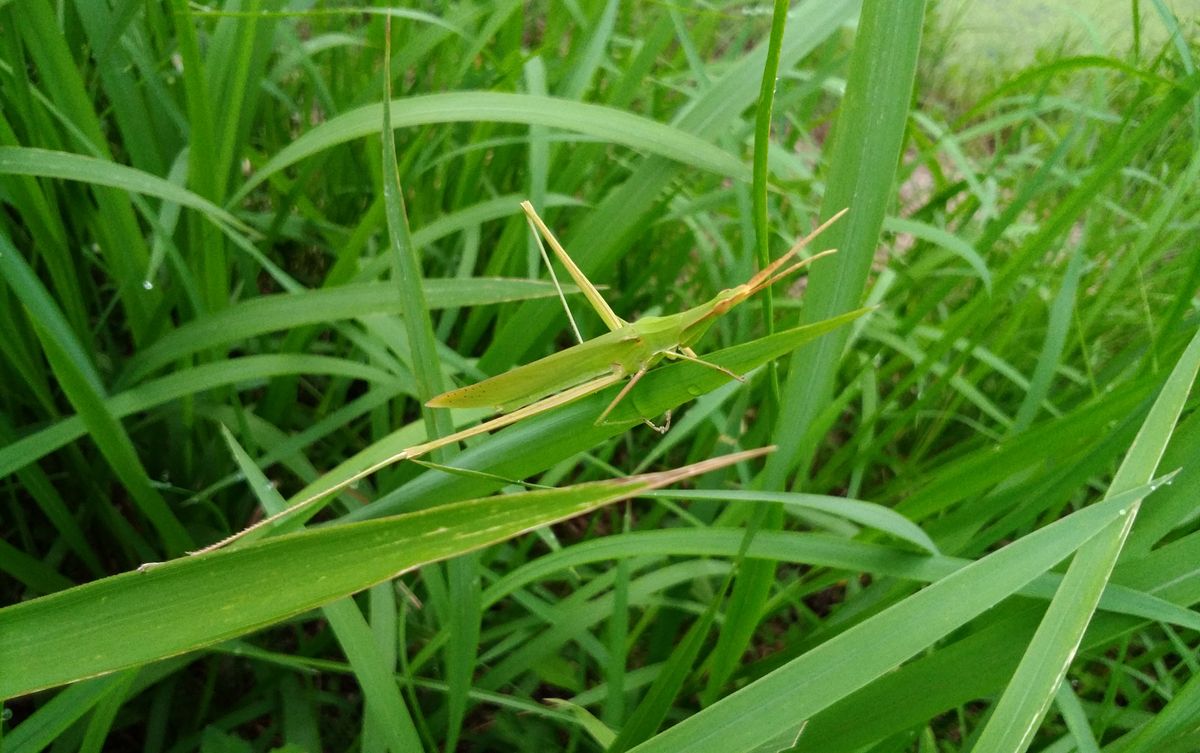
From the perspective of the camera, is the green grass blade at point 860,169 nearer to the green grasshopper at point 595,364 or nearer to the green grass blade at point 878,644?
the green grasshopper at point 595,364

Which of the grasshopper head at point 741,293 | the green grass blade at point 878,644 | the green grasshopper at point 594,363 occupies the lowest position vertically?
the green grass blade at point 878,644

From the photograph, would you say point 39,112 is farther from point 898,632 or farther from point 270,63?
point 898,632

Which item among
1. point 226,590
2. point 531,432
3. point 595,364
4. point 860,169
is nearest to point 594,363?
point 595,364

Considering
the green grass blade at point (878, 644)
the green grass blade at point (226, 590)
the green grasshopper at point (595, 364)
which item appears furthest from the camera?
the green grasshopper at point (595, 364)

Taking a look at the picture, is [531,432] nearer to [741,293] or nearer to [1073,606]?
[741,293]

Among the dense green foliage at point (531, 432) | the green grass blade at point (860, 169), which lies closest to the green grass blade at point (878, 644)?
the dense green foliage at point (531, 432)

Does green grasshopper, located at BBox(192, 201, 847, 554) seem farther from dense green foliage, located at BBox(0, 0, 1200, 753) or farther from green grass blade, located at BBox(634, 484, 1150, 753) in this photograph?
green grass blade, located at BBox(634, 484, 1150, 753)

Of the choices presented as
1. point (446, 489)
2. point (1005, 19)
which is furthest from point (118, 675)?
point (1005, 19)

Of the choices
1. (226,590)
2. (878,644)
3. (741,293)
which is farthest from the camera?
(741,293)
